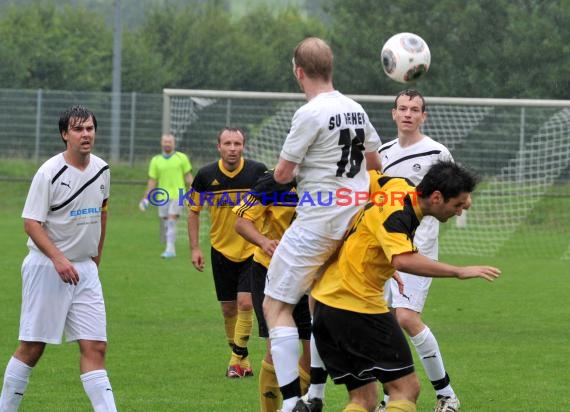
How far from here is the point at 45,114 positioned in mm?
32406

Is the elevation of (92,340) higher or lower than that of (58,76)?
lower

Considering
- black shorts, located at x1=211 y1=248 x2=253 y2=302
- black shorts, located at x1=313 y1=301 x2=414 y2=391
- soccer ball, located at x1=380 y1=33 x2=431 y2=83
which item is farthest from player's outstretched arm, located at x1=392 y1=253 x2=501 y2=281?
soccer ball, located at x1=380 y1=33 x2=431 y2=83

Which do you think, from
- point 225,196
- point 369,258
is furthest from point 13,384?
point 225,196

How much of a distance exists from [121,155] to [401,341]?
26177mm

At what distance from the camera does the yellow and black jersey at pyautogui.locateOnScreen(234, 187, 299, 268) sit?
7434mm

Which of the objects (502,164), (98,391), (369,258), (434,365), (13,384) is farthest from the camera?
(502,164)

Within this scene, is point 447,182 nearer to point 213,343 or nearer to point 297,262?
point 297,262

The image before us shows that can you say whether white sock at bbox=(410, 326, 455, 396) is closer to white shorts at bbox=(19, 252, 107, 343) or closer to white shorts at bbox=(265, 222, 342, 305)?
white shorts at bbox=(265, 222, 342, 305)

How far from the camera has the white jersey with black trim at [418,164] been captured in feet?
27.3

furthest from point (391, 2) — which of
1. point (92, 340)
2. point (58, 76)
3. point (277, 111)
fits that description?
point (92, 340)

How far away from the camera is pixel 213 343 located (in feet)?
36.7

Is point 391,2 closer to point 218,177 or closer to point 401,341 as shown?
point 218,177

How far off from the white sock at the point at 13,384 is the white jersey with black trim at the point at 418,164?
292 cm

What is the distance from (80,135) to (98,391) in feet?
5.04
